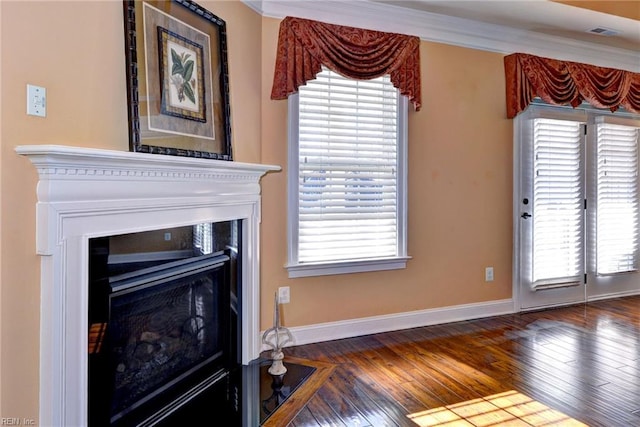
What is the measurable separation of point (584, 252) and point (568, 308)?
1.98 ft

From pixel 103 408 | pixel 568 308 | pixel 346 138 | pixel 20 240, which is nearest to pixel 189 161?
pixel 20 240

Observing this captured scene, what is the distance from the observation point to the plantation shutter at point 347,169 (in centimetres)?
311

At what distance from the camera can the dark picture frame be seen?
6.15ft

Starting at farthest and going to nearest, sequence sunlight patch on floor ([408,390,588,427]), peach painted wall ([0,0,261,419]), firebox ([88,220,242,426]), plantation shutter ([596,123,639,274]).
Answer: plantation shutter ([596,123,639,274]) < sunlight patch on floor ([408,390,588,427]) < firebox ([88,220,242,426]) < peach painted wall ([0,0,261,419])

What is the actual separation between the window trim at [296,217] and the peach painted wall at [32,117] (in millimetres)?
1391

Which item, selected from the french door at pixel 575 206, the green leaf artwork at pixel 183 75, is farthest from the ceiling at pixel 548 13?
the green leaf artwork at pixel 183 75

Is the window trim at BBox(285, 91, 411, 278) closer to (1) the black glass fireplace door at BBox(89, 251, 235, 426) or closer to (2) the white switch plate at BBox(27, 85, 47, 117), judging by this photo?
(1) the black glass fireplace door at BBox(89, 251, 235, 426)

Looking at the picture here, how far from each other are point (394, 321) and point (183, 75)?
8.01 feet

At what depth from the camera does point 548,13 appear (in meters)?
3.31

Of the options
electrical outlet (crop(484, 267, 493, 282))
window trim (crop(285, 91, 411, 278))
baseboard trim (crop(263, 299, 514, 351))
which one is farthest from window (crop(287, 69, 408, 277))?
electrical outlet (crop(484, 267, 493, 282))

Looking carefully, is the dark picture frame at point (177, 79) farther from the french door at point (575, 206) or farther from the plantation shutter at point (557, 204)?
the plantation shutter at point (557, 204)

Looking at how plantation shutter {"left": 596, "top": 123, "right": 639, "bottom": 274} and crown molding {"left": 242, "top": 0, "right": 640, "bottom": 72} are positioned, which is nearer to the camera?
crown molding {"left": 242, "top": 0, "right": 640, "bottom": 72}

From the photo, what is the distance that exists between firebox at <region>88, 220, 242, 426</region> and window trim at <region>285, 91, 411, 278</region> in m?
0.56

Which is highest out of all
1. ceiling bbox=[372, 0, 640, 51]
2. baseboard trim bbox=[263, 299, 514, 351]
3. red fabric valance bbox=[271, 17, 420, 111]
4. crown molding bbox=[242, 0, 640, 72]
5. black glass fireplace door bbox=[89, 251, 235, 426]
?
ceiling bbox=[372, 0, 640, 51]
